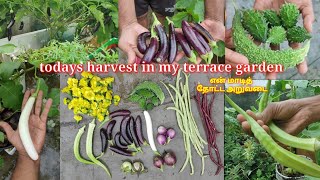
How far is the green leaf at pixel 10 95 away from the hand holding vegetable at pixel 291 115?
1332mm

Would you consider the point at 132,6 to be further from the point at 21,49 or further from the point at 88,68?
the point at 21,49

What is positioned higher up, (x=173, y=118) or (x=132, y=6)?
(x=132, y=6)

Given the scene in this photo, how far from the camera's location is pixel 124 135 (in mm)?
2750

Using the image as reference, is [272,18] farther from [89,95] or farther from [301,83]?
[89,95]

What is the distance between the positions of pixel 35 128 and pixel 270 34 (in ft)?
4.89

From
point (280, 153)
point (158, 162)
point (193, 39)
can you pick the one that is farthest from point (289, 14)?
point (158, 162)

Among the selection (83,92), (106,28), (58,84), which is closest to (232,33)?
(106,28)

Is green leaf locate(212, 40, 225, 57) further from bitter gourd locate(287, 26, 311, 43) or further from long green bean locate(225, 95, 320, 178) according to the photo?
bitter gourd locate(287, 26, 311, 43)

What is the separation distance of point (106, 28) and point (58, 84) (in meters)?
0.47

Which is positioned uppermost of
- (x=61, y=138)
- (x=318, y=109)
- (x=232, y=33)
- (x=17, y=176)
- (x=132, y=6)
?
(x=132, y=6)

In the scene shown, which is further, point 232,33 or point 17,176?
point 17,176

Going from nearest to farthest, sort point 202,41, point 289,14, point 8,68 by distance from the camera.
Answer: point 289,14 → point 202,41 → point 8,68

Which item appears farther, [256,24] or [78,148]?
[78,148]

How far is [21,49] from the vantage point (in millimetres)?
2855
